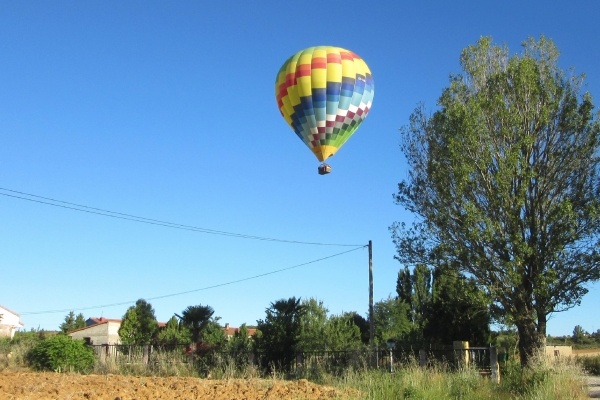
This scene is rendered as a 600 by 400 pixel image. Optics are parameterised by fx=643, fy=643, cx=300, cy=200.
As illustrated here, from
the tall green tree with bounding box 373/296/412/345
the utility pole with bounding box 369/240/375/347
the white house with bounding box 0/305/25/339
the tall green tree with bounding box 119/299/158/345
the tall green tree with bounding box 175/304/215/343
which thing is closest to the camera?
the utility pole with bounding box 369/240/375/347

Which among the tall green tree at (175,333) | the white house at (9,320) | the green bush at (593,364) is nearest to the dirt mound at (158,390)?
the tall green tree at (175,333)

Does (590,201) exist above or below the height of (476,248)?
above

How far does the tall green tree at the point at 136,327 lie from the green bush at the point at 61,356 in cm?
1645

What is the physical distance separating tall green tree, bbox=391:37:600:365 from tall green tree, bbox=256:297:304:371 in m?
5.75

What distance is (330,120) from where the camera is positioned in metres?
22.6

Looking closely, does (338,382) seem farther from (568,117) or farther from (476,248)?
(568,117)

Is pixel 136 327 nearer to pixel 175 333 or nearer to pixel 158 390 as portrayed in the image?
pixel 175 333

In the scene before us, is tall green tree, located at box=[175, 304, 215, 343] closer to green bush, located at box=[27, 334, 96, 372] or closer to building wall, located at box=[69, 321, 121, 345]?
green bush, located at box=[27, 334, 96, 372]

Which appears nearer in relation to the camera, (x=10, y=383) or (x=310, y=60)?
(x=10, y=383)

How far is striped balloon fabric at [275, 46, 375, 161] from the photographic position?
73.3ft

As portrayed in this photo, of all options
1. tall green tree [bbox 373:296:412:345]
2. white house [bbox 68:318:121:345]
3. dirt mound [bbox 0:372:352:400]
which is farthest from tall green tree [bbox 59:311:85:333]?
dirt mound [bbox 0:372:352:400]

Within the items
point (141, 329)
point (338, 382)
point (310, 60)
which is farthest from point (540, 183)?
point (141, 329)

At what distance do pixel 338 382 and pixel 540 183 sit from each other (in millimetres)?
10746

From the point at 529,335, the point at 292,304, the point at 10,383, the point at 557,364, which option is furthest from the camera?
the point at 292,304
